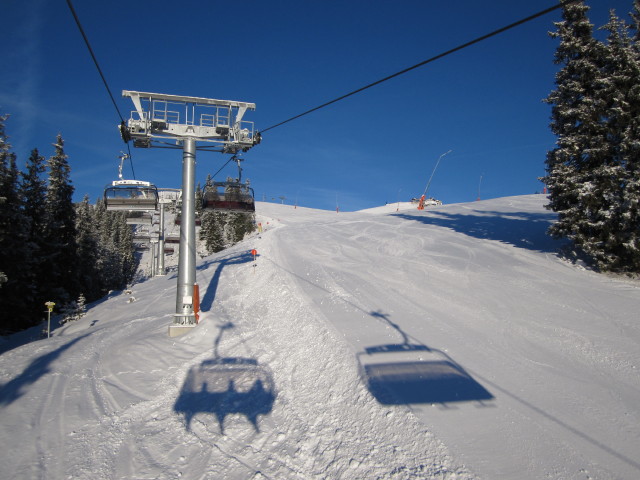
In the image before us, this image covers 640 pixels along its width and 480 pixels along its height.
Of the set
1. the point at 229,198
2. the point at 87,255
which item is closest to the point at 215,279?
the point at 229,198

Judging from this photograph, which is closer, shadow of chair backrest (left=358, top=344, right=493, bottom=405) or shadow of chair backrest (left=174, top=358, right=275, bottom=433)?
shadow of chair backrest (left=358, top=344, right=493, bottom=405)

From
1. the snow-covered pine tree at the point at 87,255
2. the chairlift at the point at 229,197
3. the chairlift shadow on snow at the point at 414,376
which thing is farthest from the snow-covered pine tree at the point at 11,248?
the chairlift shadow on snow at the point at 414,376

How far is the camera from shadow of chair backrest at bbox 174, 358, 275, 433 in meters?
6.60

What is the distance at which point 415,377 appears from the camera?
23.5ft

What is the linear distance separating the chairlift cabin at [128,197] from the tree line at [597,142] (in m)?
18.1

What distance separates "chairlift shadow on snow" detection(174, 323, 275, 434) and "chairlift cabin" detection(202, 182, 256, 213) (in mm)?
7075

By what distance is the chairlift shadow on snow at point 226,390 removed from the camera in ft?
21.6

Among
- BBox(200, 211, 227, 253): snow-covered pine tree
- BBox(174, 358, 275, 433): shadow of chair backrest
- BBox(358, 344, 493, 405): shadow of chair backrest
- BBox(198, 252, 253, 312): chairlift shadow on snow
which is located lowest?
BBox(174, 358, 275, 433): shadow of chair backrest

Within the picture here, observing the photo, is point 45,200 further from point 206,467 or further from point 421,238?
point 206,467

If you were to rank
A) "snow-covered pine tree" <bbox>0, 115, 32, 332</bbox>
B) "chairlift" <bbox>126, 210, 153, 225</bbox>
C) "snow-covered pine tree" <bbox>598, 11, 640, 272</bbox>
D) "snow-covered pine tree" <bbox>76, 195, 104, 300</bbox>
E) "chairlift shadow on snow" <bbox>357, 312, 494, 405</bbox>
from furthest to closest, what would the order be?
"snow-covered pine tree" <bbox>76, 195, 104, 300</bbox> → "chairlift" <bbox>126, 210, 153, 225</bbox> → "snow-covered pine tree" <bbox>0, 115, 32, 332</bbox> → "snow-covered pine tree" <bbox>598, 11, 640, 272</bbox> → "chairlift shadow on snow" <bbox>357, 312, 494, 405</bbox>

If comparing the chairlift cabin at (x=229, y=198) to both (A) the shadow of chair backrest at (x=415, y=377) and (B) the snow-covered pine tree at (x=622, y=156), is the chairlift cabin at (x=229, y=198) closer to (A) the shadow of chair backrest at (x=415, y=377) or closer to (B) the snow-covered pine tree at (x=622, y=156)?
(A) the shadow of chair backrest at (x=415, y=377)

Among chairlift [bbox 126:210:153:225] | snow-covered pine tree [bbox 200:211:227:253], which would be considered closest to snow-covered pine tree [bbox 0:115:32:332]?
chairlift [bbox 126:210:153:225]

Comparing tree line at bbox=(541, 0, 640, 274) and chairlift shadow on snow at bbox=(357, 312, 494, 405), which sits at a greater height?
tree line at bbox=(541, 0, 640, 274)

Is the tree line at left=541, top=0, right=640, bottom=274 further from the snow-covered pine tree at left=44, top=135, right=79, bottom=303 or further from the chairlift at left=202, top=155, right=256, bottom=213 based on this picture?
the snow-covered pine tree at left=44, top=135, right=79, bottom=303
